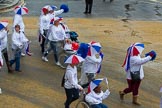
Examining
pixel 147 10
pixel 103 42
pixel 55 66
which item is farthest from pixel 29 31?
pixel 147 10

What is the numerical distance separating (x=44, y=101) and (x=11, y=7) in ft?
41.0

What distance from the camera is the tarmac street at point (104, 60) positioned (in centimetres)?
1152

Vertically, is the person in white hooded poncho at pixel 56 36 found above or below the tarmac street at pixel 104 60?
above

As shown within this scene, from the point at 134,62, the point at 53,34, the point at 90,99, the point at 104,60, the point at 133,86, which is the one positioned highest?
the point at 134,62

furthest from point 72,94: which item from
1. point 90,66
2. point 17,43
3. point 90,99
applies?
point 17,43

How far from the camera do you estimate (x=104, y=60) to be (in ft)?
48.6

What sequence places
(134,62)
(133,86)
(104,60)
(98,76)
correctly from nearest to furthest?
(134,62)
(133,86)
(98,76)
(104,60)

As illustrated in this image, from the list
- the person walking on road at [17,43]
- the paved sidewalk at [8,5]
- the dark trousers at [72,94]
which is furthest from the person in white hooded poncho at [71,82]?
the paved sidewalk at [8,5]

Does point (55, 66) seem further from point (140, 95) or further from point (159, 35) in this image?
point (159, 35)

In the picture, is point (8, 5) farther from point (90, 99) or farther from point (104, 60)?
point (90, 99)

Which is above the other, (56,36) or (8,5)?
(56,36)

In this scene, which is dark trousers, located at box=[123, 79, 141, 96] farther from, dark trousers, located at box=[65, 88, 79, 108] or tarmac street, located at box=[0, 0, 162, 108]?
dark trousers, located at box=[65, 88, 79, 108]

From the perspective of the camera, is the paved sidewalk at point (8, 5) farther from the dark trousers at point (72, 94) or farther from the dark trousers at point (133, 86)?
the dark trousers at point (72, 94)

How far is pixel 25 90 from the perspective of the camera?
11.9 meters
